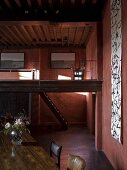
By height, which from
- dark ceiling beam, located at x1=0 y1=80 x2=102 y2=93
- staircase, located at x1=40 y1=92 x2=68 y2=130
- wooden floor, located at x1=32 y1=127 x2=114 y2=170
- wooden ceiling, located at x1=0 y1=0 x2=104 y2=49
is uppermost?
wooden ceiling, located at x1=0 y1=0 x2=104 y2=49

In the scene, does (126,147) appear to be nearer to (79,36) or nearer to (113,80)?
(113,80)

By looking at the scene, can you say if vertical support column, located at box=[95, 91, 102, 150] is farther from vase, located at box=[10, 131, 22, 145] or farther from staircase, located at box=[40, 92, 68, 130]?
staircase, located at box=[40, 92, 68, 130]

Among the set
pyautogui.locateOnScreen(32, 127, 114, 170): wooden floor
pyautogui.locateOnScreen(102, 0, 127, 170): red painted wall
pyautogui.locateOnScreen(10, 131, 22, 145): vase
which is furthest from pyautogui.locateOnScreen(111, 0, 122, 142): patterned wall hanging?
pyautogui.locateOnScreen(10, 131, 22, 145): vase

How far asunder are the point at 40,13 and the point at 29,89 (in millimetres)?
2550

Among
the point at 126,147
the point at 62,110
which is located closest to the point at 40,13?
the point at 126,147

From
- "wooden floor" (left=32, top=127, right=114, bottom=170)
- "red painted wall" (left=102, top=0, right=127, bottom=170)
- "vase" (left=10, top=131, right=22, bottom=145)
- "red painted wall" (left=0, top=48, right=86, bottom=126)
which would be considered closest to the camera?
"vase" (left=10, top=131, right=22, bottom=145)

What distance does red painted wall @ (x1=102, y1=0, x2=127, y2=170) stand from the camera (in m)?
5.86

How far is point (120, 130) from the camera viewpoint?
6078 mm

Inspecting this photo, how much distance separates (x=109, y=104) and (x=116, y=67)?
1.40 metres

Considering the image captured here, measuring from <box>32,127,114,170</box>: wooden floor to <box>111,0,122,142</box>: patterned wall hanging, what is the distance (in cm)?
104

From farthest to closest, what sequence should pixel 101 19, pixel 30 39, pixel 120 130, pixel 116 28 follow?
pixel 30 39
pixel 101 19
pixel 116 28
pixel 120 130

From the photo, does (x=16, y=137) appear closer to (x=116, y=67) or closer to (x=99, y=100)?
(x=116, y=67)

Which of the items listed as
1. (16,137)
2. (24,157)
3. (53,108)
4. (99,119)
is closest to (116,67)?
(99,119)

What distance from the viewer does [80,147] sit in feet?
30.5
